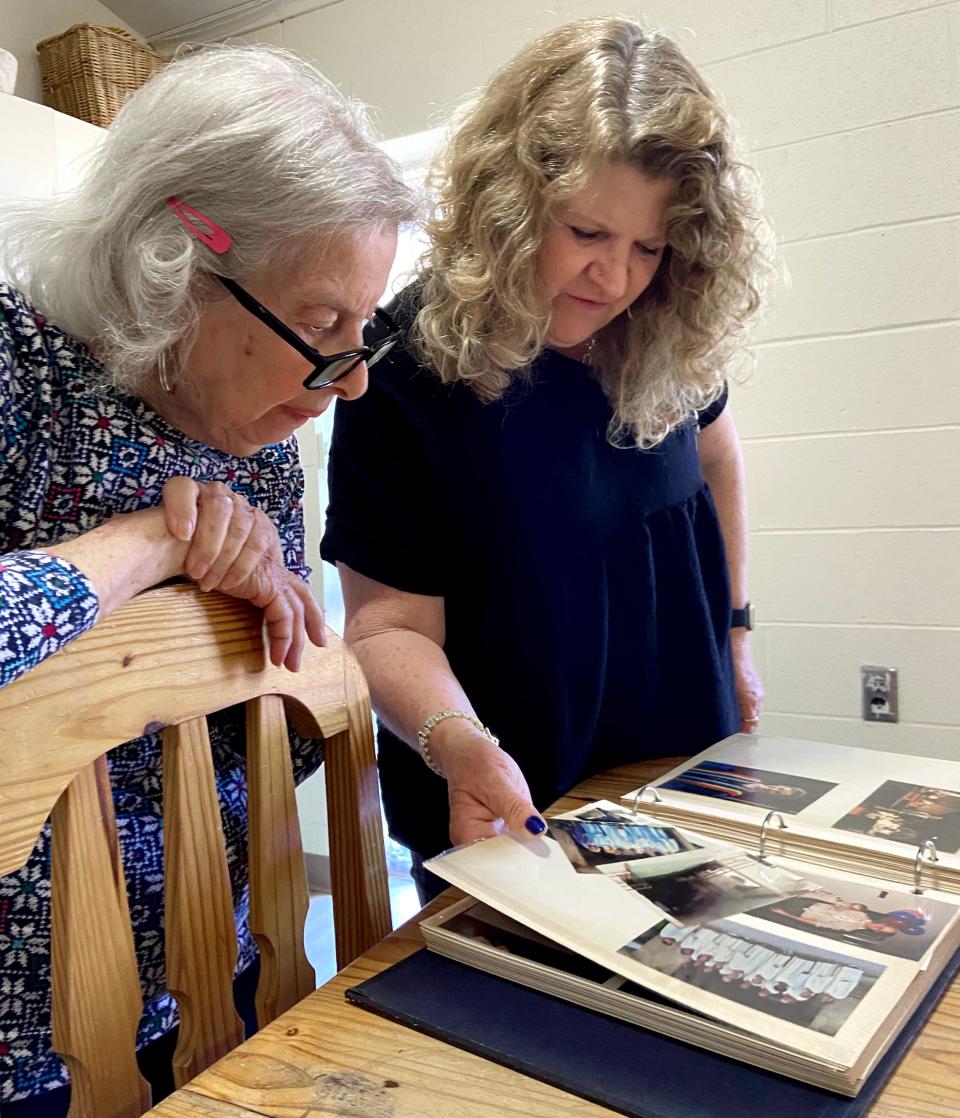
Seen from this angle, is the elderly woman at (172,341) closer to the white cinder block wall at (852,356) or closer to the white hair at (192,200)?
the white hair at (192,200)

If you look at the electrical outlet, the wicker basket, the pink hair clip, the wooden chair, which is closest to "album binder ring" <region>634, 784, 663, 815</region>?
the wooden chair

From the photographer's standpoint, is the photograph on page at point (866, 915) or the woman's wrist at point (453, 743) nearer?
the photograph on page at point (866, 915)

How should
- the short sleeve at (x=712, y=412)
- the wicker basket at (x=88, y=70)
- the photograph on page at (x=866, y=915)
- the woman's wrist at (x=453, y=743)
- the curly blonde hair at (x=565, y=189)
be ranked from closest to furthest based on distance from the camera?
1. the photograph on page at (x=866, y=915)
2. the woman's wrist at (x=453, y=743)
3. the curly blonde hair at (x=565, y=189)
4. the short sleeve at (x=712, y=412)
5. the wicker basket at (x=88, y=70)

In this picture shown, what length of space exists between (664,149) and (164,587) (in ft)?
2.18

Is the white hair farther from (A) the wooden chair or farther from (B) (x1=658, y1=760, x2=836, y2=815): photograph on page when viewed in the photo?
(B) (x1=658, y1=760, x2=836, y2=815): photograph on page

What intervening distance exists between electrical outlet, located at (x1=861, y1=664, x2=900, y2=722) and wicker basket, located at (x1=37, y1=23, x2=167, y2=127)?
85.9 inches

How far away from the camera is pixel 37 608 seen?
603 millimetres

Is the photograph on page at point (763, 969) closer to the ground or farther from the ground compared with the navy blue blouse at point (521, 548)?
closer to the ground

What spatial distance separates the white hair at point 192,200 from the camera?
800 millimetres

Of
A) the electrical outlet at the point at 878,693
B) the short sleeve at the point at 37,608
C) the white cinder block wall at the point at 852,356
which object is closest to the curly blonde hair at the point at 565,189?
the short sleeve at the point at 37,608

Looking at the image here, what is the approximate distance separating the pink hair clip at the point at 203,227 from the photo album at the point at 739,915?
51 centimetres

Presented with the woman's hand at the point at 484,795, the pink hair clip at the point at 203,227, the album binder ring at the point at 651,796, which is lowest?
the album binder ring at the point at 651,796

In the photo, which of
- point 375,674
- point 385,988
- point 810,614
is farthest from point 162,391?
point 810,614

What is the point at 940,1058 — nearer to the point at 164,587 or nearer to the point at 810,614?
the point at 164,587
